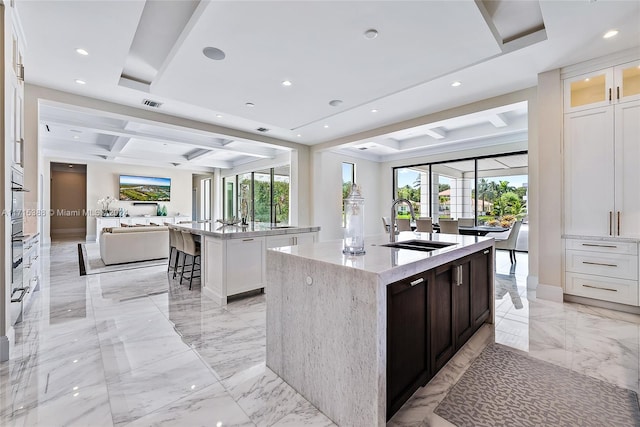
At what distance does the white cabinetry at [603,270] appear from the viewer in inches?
116

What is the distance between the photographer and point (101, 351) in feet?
7.29

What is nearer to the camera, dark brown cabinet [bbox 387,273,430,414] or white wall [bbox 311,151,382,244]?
dark brown cabinet [bbox 387,273,430,414]

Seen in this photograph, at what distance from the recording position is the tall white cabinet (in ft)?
9.69

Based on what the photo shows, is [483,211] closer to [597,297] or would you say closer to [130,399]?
[597,297]

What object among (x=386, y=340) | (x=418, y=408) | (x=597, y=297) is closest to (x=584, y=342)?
(x=597, y=297)

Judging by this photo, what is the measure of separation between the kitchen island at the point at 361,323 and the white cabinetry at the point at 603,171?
2262 millimetres

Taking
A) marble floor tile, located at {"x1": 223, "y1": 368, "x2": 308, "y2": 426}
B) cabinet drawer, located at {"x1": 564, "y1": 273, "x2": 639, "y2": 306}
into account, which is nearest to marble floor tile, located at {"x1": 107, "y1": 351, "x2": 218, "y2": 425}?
marble floor tile, located at {"x1": 223, "y1": 368, "x2": 308, "y2": 426}

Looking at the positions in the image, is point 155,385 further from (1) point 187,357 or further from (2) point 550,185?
(2) point 550,185

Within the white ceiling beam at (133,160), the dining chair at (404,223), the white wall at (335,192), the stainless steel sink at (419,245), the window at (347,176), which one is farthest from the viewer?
the window at (347,176)

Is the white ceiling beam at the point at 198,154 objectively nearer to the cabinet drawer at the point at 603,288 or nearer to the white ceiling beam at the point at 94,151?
the white ceiling beam at the point at 94,151

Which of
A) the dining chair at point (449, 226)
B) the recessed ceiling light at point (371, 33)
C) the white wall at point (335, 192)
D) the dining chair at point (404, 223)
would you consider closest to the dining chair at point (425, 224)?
the dining chair at point (449, 226)

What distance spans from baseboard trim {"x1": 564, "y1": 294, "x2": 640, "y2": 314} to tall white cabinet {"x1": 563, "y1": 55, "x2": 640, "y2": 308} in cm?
6

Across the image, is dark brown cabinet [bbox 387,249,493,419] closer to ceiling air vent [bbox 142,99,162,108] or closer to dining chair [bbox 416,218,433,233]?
dining chair [bbox 416,218,433,233]

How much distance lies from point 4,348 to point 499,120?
23.8ft
